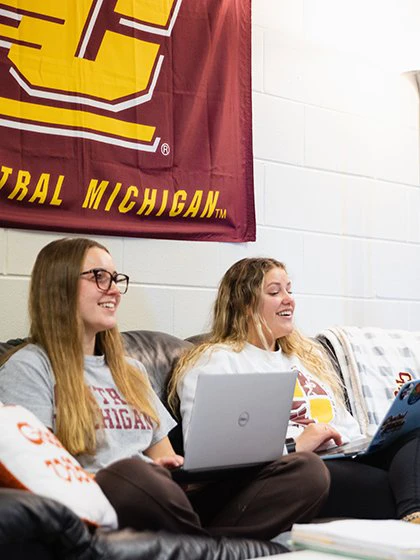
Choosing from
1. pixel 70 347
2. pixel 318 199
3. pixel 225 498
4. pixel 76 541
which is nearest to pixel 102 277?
pixel 70 347

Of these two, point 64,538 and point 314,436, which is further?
point 314,436

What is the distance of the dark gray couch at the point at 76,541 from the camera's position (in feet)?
4.64

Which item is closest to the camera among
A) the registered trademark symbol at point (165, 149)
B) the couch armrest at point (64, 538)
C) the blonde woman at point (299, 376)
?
the couch armrest at point (64, 538)

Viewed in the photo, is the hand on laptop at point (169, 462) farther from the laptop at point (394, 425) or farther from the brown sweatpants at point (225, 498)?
the laptop at point (394, 425)

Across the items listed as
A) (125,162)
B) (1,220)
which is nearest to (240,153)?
(125,162)

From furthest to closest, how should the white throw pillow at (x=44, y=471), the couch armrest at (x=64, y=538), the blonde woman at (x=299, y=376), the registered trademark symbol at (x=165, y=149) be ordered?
the registered trademark symbol at (x=165, y=149), the blonde woman at (x=299, y=376), the white throw pillow at (x=44, y=471), the couch armrest at (x=64, y=538)

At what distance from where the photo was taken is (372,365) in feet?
10.5

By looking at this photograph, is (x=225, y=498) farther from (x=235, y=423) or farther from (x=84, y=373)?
(x=84, y=373)

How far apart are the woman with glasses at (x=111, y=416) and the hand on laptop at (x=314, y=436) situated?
0.38 metres

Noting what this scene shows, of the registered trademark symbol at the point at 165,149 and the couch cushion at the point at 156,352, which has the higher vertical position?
the registered trademark symbol at the point at 165,149

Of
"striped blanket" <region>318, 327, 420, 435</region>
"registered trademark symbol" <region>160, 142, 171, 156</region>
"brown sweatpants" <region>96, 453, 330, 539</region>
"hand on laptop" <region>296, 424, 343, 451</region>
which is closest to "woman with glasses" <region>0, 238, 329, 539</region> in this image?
"brown sweatpants" <region>96, 453, 330, 539</region>

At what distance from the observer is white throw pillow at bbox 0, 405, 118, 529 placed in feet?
5.17

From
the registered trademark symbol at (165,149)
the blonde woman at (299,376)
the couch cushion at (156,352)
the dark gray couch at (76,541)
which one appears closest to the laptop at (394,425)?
the blonde woman at (299,376)

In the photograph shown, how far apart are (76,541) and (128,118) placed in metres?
1.76
